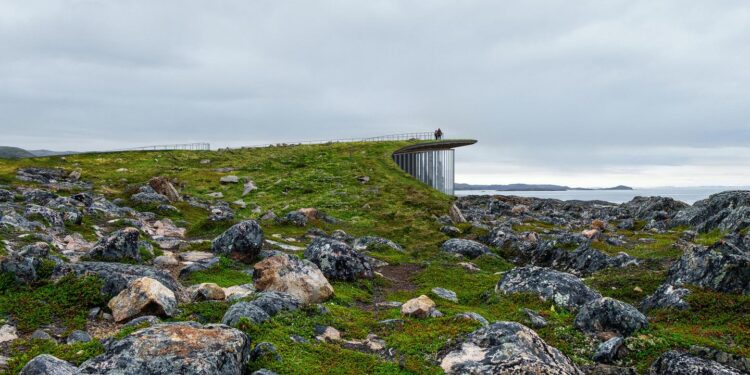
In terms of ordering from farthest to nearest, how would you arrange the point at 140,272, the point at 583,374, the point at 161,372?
1. the point at 140,272
2. the point at 583,374
3. the point at 161,372

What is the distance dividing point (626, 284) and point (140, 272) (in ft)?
61.8

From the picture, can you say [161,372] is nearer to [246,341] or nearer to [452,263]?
[246,341]

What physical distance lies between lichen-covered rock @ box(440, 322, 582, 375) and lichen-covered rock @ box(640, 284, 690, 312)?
281 inches

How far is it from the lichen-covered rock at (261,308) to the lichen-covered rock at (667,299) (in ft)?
38.8

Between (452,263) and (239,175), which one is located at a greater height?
(239,175)

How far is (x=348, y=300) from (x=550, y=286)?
24.7ft

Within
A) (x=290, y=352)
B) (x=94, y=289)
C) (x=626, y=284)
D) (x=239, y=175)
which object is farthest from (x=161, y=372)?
(x=239, y=175)

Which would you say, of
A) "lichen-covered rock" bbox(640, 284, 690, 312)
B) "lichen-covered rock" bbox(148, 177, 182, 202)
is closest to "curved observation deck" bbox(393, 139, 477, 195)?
"lichen-covered rock" bbox(148, 177, 182, 202)

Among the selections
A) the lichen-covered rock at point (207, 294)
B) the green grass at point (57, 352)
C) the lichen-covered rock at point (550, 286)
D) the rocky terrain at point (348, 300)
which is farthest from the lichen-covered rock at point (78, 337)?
the lichen-covered rock at point (550, 286)

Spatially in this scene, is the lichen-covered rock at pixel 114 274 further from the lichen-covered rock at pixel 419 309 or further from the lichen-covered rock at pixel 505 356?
the lichen-covered rock at pixel 505 356

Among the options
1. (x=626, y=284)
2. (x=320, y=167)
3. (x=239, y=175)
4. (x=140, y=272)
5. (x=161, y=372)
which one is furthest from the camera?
(x=320, y=167)

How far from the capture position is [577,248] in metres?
26.1

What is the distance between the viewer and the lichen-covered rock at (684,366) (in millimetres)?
9242

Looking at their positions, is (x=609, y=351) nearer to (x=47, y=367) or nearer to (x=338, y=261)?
(x=47, y=367)
